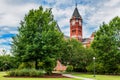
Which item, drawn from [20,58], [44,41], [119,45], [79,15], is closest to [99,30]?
[119,45]

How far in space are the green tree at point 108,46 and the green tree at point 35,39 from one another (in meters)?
10.5

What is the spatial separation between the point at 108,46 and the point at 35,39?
595 inches

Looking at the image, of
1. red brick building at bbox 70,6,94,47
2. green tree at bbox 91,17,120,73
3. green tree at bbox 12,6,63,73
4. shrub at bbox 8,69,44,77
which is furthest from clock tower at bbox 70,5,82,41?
shrub at bbox 8,69,44,77

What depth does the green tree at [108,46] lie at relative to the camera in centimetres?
3712

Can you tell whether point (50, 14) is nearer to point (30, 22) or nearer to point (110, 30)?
point (30, 22)

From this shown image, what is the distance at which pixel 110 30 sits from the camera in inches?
1511

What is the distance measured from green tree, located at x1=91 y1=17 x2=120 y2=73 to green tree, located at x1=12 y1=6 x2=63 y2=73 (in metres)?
10.5

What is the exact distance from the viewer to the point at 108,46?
3766cm

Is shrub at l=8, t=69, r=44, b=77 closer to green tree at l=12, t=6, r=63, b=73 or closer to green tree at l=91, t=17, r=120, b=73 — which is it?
green tree at l=12, t=6, r=63, b=73

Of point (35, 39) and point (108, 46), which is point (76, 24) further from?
point (35, 39)

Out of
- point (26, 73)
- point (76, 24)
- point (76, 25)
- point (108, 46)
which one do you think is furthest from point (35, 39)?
point (76, 24)

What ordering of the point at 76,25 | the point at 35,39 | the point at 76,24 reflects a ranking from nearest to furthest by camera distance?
the point at 35,39, the point at 76,25, the point at 76,24

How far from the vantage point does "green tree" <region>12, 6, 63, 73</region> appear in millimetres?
28672

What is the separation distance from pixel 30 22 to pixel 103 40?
14.6m
